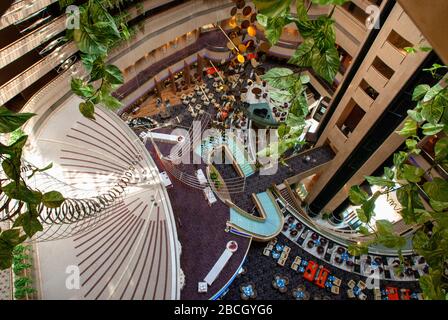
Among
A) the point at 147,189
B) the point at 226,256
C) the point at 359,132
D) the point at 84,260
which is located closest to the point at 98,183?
the point at 147,189

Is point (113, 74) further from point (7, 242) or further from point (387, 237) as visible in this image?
point (387, 237)

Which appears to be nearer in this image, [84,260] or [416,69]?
[84,260]

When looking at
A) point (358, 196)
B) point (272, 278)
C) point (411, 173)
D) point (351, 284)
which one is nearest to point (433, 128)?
point (411, 173)

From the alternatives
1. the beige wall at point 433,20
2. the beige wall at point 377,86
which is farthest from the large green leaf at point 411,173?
the beige wall at point 377,86

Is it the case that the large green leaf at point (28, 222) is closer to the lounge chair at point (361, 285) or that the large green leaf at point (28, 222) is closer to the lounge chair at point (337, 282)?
the lounge chair at point (337, 282)

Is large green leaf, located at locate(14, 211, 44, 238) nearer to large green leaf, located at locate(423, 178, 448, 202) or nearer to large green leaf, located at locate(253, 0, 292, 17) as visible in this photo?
large green leaf, located at locate(253, 0, 292, 17)
